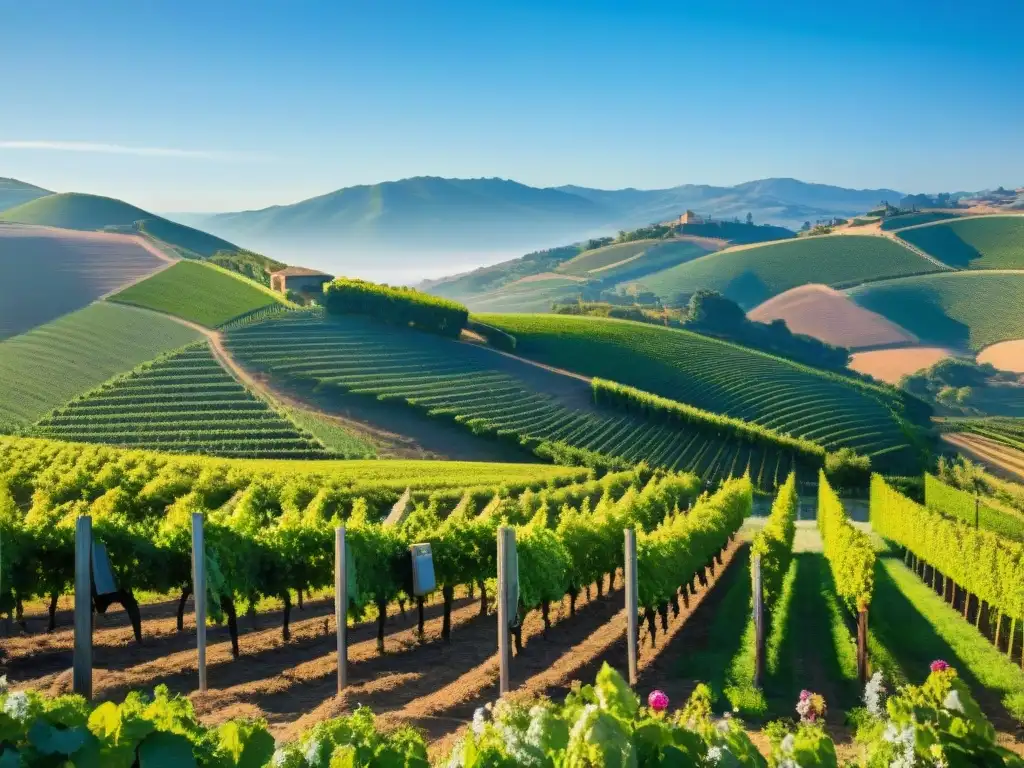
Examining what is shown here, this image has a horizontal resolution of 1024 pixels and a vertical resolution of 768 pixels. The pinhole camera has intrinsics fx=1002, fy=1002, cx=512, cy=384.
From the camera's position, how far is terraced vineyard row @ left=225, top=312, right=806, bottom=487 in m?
62.2

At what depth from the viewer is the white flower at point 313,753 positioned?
5.17 meters

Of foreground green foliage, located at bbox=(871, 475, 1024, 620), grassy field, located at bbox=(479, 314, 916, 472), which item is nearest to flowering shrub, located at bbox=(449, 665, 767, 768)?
foreground green foliage, located at bbox=(871, 475, 1024, 620)

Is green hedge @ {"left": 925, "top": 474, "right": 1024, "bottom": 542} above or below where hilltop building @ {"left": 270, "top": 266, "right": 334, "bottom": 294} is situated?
below

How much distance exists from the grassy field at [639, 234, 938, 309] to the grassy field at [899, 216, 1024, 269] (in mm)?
8290

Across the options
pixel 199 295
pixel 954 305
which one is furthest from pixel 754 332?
pixel 199 295

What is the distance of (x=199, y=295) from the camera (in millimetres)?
78375

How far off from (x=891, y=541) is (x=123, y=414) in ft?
128

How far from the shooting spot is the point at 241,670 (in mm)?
13336

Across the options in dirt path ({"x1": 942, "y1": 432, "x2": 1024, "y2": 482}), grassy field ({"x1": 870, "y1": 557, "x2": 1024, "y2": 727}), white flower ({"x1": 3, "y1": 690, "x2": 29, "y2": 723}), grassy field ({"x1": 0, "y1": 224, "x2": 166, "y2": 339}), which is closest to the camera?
white flower ({"x1": 3, "y1": 690, "x2": 29, "y2": 723})

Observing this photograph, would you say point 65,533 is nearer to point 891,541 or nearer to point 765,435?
point 891,541

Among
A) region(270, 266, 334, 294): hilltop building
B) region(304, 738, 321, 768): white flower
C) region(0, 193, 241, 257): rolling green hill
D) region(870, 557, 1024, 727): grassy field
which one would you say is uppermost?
region(0, 193, 241, 257): rolling green hill

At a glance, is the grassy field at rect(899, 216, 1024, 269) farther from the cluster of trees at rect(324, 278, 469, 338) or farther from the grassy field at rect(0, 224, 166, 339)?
the grassy field at rect(0, 224, 166, 339)

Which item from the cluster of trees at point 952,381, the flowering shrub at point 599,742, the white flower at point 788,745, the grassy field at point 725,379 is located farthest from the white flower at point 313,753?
the cluster of trees at point 952,381

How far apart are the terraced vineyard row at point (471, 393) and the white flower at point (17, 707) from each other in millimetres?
55362
